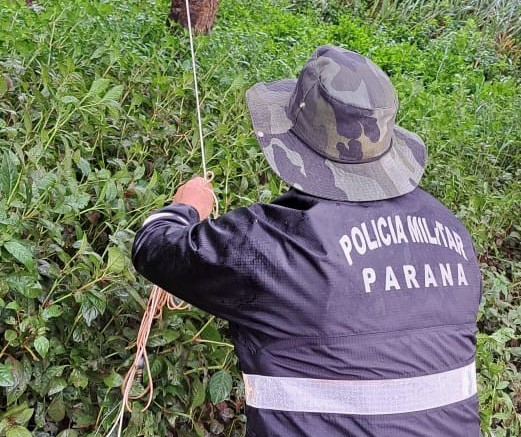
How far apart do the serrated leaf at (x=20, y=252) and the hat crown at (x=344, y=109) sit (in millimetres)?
730

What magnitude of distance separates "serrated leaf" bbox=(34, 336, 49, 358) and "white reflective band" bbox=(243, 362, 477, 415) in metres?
0.55

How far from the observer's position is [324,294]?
159 cm

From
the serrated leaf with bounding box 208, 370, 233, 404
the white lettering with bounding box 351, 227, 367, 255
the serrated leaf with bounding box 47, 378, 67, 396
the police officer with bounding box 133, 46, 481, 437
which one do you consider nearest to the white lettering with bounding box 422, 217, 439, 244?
the police officer with bounding box 133, 46, 481, 437

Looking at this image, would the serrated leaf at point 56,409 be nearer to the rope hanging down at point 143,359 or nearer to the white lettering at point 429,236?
the rope hanging down at point 143,359

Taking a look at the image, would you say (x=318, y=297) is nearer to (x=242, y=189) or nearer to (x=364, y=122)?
(x=364, y=122)

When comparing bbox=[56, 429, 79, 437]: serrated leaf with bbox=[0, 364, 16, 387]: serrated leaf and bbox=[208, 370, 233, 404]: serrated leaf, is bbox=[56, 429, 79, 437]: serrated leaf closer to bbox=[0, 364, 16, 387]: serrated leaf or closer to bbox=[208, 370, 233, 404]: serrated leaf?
bbox=[0, 364, 16, 387]: serrated leaf

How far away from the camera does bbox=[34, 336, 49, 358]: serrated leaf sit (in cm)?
184

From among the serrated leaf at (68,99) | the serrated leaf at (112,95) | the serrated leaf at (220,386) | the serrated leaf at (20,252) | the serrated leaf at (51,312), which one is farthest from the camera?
the serrated leaf at (112,95)

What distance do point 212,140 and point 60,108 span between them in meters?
0.66

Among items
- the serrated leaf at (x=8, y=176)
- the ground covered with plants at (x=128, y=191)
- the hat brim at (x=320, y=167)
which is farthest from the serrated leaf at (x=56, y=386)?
the hat brim at (x=320, y=167)

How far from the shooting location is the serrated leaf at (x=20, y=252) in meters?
1.80

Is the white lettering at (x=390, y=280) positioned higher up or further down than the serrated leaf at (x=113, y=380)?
higher up

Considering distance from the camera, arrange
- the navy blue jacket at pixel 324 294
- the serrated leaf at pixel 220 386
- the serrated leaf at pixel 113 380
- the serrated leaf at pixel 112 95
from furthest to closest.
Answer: the serrated leaf at pixel 112 95
the serrated leaf at pixel 220 386
the serrated leaf at pixel 113 380
the navy blue jacket at pixel 324 294

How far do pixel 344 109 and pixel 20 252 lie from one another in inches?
34.1
